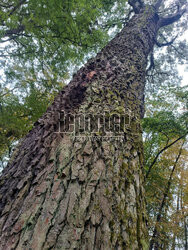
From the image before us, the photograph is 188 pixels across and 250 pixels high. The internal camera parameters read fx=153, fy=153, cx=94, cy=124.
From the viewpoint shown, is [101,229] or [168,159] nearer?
[101,229]

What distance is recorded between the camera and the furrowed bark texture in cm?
62

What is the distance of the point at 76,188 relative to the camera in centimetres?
75

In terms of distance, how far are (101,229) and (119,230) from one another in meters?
0.10

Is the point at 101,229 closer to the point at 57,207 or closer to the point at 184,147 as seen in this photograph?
the point at 57,207

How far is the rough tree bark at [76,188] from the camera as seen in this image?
62 centimetres

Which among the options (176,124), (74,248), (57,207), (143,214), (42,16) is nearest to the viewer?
(74,248)

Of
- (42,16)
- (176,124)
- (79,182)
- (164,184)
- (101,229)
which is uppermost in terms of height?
(42,16)

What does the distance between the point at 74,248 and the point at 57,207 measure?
166 millimetres

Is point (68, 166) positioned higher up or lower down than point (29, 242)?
higher up

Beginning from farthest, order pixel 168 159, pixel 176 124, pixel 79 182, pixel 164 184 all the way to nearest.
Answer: pixel 168 159, pixel 164 184, pixel 176 124, pixel 79 182

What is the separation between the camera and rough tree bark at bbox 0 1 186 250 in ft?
2.03

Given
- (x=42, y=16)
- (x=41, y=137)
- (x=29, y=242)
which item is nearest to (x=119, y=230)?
(x=29, y=242)

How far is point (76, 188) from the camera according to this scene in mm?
754

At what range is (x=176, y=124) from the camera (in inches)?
168
